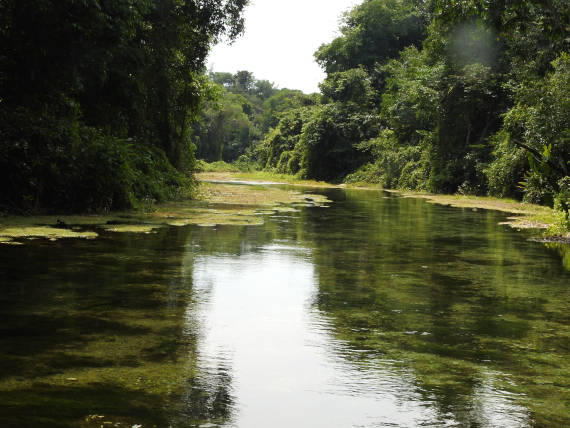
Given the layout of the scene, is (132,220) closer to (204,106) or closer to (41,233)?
(41,233)

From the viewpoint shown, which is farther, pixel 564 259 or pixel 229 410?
pixel 564 259

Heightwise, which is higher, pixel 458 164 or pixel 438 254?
pixel 458 164

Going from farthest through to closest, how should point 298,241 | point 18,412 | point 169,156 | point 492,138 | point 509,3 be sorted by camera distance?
point 492,138 < point 169,156 < point 509,3 < point 298,241 < point 18,412

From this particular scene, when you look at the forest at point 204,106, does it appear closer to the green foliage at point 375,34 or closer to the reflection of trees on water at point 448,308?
the green foliage at point 375,34

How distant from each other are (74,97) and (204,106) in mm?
11640

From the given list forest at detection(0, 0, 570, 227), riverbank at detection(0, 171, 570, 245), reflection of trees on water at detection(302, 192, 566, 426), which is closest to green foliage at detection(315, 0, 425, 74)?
forest at detection(0, 0, 570, 227)

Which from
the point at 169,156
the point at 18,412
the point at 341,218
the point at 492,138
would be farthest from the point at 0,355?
the point at 492,138

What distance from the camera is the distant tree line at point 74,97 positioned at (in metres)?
11.4

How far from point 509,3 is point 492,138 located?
1444 cm

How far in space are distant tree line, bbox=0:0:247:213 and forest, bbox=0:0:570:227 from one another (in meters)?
0.03

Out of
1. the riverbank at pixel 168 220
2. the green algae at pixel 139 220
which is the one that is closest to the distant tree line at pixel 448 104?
the riverbank at pixel 168 220

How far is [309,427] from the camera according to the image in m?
3.05

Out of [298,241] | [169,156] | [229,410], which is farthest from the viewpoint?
[169,156]

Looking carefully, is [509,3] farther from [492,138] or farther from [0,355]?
[492,138]
